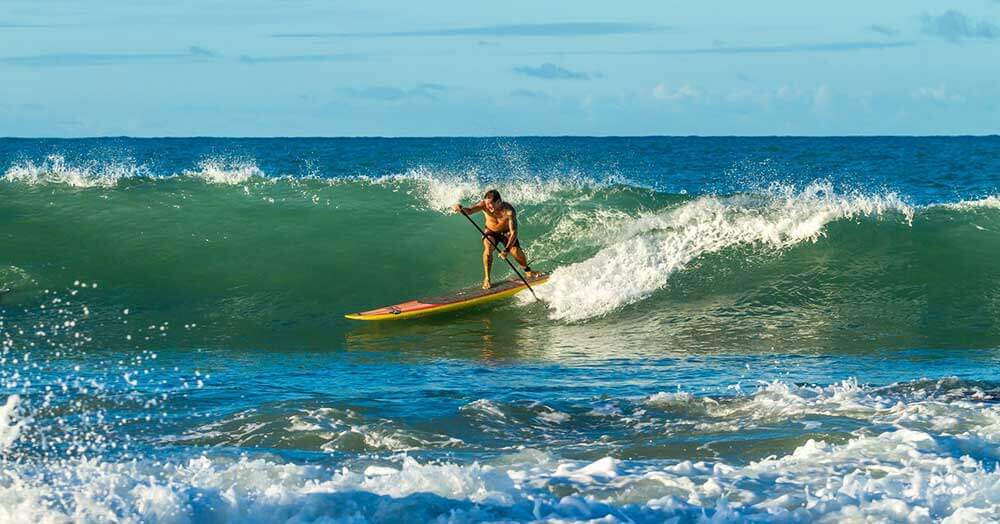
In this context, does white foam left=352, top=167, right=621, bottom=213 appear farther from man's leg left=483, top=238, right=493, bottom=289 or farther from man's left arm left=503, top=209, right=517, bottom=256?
man's left arm left=503, top=209, right=517, bottom=256

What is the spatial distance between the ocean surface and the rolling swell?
6cm

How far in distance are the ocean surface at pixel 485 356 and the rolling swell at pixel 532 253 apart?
0.06 metres

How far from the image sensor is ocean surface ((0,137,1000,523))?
6.00 m

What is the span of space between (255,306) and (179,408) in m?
5.54

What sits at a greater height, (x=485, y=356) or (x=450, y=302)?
(x=450, y=302)

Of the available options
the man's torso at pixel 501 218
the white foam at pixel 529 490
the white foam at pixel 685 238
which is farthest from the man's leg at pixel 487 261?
the white foam at pixel 529 490

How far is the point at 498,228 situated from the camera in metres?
14.0

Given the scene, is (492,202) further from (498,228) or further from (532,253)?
(532,253)

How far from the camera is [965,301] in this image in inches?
535

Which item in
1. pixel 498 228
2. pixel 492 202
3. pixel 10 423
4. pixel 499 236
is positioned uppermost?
pixel 492 202

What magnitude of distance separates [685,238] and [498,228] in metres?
3.32

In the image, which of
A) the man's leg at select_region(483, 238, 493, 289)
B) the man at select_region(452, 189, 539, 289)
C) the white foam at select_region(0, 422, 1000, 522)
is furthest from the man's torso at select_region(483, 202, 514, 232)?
the white foam at select_region(0, 422, 1000, 522)

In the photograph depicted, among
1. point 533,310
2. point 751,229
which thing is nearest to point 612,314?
point 533,310

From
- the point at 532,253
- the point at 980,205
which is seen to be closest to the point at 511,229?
the point at 532,253
